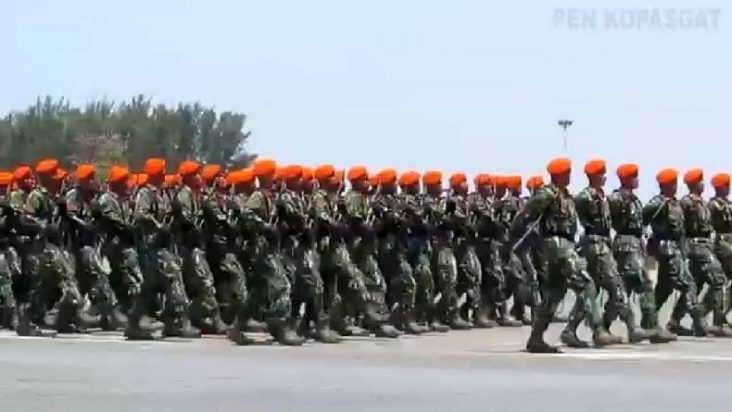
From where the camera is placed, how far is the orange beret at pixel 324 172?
16.6 meters

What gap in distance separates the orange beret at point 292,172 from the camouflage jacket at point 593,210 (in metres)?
2.99

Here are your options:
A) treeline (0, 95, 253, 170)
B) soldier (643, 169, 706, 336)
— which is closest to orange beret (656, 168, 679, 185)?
soldier (643, 169, 706, 336)

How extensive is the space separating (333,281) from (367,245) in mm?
943

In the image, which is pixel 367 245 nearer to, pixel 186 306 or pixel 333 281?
pixel 333 281

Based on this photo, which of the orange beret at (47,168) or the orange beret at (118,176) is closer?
the orange beret at (118,176)

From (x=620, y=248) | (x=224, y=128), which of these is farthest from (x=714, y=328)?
(x=224, y=128)

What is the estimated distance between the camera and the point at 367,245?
17031mm

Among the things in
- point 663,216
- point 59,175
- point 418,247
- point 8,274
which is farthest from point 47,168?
point 663,216

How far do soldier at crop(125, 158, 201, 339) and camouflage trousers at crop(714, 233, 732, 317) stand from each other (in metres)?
6.12

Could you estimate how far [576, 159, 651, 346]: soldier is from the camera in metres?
15.2

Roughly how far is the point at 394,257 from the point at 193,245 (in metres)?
2.44

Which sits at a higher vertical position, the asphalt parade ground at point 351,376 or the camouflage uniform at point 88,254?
the camouflage uniform at point 88,254

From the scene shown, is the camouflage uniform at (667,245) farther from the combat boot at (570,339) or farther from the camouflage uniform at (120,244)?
the camouflage uniform at (120,244)

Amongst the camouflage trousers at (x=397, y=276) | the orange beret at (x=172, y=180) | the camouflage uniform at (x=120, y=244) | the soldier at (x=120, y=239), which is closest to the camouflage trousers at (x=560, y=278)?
the camouflage trousers at (x=397, y=276)
